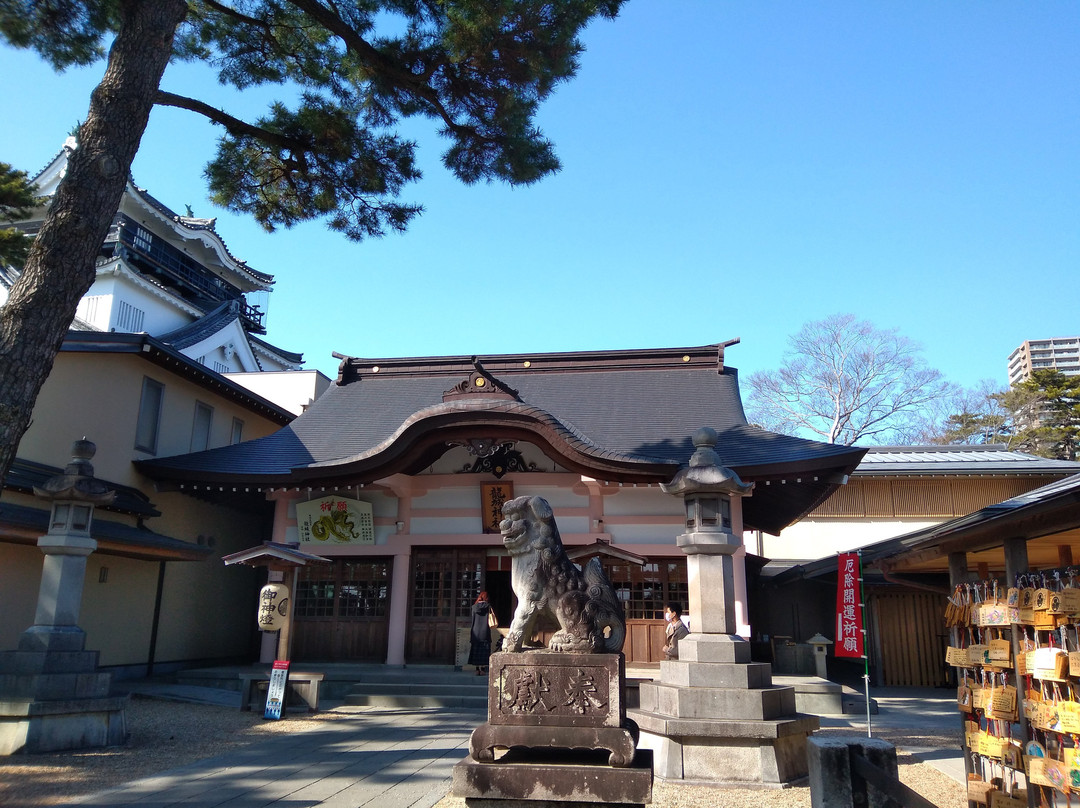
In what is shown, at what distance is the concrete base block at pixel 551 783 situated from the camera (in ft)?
14.3

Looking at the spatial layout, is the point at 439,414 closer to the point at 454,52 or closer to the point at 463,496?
the point at 463,496

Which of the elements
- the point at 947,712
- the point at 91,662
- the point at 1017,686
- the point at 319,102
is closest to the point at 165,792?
the point at 91,662

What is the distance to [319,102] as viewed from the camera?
895 cm

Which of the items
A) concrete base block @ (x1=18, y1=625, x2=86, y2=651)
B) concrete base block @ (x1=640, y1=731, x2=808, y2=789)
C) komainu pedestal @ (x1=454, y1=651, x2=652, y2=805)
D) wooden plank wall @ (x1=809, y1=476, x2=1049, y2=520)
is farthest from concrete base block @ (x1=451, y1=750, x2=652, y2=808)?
wooden plank wall @ (x1=809, y1=476, x2=1049, y2=520)

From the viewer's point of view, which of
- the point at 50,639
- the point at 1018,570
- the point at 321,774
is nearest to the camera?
the point at 1018,570

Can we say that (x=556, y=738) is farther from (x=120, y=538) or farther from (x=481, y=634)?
(x=120, y=538)

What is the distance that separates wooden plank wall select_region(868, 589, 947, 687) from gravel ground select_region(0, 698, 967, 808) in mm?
7625

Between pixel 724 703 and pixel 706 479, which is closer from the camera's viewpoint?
pixel 724 703

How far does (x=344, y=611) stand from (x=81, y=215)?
989 centimetres

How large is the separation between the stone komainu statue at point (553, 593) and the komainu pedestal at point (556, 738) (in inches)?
5.4

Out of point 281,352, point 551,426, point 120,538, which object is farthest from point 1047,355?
point 120,538

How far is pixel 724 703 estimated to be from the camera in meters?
6.74

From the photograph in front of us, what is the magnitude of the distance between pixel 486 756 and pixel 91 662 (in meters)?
5.46

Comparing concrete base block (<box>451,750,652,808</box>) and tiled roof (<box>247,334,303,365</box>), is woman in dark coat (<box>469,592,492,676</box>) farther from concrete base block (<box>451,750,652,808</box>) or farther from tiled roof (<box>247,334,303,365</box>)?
tiled roof (<box>247,334,303,365</box>)
